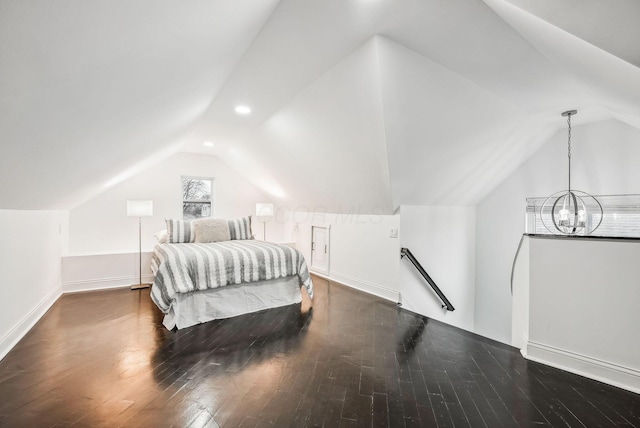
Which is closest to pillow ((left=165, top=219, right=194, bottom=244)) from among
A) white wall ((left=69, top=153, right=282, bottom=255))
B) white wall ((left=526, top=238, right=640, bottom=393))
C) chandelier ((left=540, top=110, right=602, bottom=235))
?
white wall ((left=69, top=153, right=282, bottom=255))

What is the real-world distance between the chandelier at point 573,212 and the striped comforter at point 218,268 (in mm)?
2945

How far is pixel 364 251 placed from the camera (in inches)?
185

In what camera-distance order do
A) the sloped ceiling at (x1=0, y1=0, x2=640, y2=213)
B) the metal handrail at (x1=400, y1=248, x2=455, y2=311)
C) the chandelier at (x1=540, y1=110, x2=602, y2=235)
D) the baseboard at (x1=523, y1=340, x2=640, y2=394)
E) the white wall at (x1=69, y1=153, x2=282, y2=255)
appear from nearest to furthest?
the sloped ceiling at (x1=0, y1=0, x2=640, y2=213)
the baseboard at (x1=523, y1=340, x2=640, y2=394)
the chandelier at (x1=540, y1=110, x2=602, y2=235)
the metal handrail at (x1=400, y1=248, x2=455, y2=311)
the white wall at (x1=69, y1=153, x2=282, y2=255)

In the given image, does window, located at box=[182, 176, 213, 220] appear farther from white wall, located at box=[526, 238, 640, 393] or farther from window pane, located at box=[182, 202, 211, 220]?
white wall, located at box=[526, 238, 640, 393]

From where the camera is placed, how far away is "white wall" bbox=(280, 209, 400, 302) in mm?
4289

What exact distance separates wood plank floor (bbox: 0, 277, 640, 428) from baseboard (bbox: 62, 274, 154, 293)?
1119 millimetres

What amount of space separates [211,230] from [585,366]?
4.37 metres

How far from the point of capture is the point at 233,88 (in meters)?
3.00

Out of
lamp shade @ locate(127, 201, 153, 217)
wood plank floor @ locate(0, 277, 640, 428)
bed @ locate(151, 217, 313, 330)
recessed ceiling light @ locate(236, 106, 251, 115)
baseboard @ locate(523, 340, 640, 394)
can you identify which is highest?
recessed ceiling light @ locate(236, 106, 251, 115)

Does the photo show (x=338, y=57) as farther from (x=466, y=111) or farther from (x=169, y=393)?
(x=169, y=393)

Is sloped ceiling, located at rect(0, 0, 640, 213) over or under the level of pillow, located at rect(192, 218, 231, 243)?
over

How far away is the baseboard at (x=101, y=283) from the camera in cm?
432

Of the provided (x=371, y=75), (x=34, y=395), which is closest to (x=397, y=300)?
(x=371, y=75)

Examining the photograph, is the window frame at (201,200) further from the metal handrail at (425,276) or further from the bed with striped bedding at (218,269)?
the metal handrail at (425,276)
